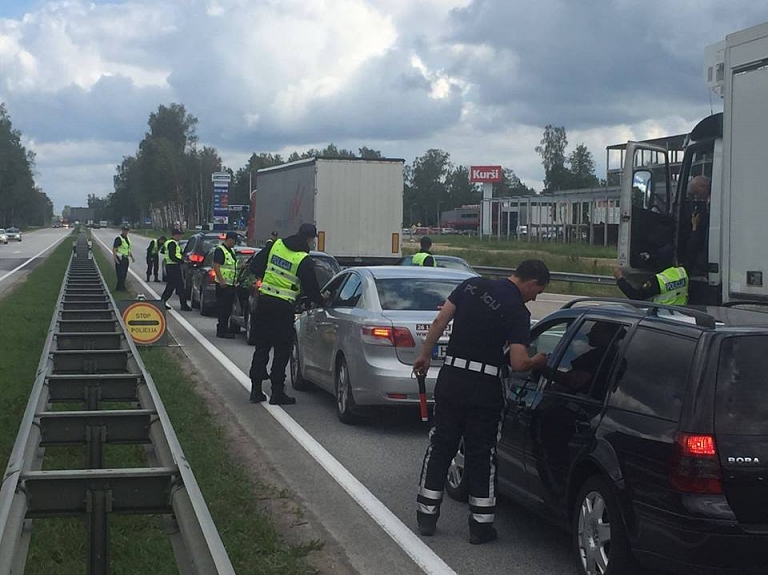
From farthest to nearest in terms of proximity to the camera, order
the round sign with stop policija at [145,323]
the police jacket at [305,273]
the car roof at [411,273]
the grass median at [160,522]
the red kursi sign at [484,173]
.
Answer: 1. the red kursi sign at [484,173]
2. the round sign with stop policija at [145,323]
3. the police jacket at [305,273]
4. the car roof at [411,273]
5. the grass median at [160,522]

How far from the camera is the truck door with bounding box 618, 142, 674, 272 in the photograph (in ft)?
38.3

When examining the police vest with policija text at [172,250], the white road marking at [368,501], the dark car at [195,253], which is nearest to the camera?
the white road marking at [368,501]

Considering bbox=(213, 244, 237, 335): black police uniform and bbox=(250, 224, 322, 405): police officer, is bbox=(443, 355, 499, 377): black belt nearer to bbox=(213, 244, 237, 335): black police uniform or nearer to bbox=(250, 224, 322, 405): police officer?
bbox=(250, 224, 322, 405): police officer

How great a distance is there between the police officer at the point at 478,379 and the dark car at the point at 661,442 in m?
0.34

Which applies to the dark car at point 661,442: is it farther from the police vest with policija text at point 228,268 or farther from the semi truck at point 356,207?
the semi truck at point 356,207

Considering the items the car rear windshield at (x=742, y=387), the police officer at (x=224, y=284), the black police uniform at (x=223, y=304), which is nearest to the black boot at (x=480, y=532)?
the car rear windshield at (x=742, y=387)

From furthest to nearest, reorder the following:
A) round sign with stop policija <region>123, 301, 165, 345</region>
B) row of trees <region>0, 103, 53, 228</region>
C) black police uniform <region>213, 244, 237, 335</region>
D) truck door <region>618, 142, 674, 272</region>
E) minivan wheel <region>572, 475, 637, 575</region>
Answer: row of trees <region>0, 103, 53, 228</region>, black police uniform <region>213, 244, 237, 335</region>, round sign with stop policija <region>123, 301, 165, 345</region>, truck door <region>618, 142, 674, 272</region>, minivan wheel <region>572, 475, 637, 575</region>

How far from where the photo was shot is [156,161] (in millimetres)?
139250

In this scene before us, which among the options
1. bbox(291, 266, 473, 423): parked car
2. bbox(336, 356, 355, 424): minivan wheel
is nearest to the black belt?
bbox(291, 266, 473, 423): parked car

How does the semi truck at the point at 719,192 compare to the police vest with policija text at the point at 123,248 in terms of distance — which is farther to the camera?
the police vest with policija text at the point at 123,248

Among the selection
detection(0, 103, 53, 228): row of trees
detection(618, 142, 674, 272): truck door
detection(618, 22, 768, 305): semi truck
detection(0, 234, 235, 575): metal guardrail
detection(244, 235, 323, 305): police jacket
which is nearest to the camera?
detection(0, 234, 235, 575): metal guardrail

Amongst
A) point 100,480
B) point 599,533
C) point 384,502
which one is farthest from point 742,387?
point 384,502

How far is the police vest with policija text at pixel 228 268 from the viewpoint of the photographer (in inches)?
744

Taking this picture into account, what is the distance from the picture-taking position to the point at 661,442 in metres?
5.29
